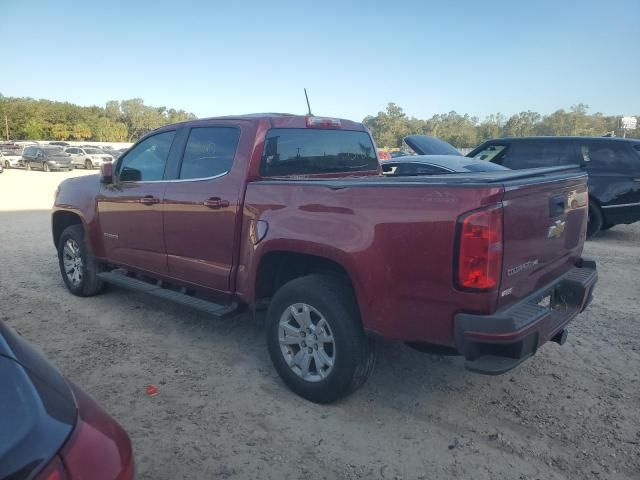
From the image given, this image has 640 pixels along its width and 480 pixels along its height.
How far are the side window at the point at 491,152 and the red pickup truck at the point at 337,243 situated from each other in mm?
5716

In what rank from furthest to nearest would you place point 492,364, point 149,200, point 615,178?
point 615,178
point 149,200
point 492,364

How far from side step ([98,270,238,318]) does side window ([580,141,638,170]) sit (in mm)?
7602

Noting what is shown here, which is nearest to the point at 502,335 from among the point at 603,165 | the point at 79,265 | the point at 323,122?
the point at 323,122

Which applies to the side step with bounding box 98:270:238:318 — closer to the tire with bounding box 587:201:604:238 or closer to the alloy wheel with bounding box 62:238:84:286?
the alloy wheel with bounding box 62:238:84:286

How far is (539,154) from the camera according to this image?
911 centimetres

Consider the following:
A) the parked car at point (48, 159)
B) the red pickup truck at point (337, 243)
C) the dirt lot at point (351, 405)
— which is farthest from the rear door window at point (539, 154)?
the parked car at point (48, 159)

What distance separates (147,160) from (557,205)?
3.58 meters

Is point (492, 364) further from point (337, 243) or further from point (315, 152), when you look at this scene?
point (315, 152)

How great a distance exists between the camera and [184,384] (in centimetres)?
350

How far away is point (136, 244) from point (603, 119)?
272 feet

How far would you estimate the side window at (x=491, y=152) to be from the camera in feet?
31.8

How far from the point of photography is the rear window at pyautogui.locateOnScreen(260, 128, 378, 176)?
3.87 meters

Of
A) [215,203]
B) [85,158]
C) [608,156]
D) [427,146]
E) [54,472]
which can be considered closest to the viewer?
[54,472]

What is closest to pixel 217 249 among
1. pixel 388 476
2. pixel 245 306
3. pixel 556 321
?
pixel 245 306
